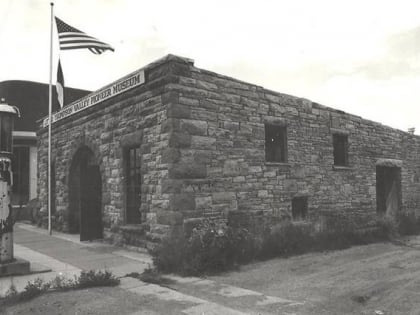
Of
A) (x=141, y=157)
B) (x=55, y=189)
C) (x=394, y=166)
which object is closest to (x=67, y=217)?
(x=55, y=189)

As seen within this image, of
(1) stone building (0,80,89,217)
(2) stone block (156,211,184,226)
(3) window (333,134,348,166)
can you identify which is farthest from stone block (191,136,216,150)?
(1) stone building (0,80,89,217)

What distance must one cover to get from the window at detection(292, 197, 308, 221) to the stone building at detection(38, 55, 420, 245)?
0.09 feet

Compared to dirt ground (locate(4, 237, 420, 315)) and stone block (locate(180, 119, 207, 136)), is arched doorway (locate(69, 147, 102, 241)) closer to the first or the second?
stone block (locate(180, 119, 207, 136))

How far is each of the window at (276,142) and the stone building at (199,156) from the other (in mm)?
28

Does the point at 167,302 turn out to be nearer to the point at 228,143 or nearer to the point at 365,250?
the point at 228,143

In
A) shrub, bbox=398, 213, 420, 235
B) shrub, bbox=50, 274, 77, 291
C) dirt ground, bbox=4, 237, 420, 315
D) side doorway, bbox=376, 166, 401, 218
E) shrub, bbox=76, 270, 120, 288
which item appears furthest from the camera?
side doorway, bbox=376, 166, 401, 218

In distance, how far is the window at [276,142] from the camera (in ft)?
35.0

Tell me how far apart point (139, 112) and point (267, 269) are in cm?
461

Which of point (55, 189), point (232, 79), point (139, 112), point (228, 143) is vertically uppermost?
point (232, 79)

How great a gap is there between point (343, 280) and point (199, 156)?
3.79m

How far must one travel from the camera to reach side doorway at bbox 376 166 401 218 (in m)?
14.9

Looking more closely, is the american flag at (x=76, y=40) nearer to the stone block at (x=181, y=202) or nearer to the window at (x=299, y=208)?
the stone block at (x=181, y=202)

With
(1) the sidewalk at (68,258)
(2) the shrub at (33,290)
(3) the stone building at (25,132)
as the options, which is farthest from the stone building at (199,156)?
(3) the stone building at (25,132)

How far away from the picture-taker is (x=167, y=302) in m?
5.34
